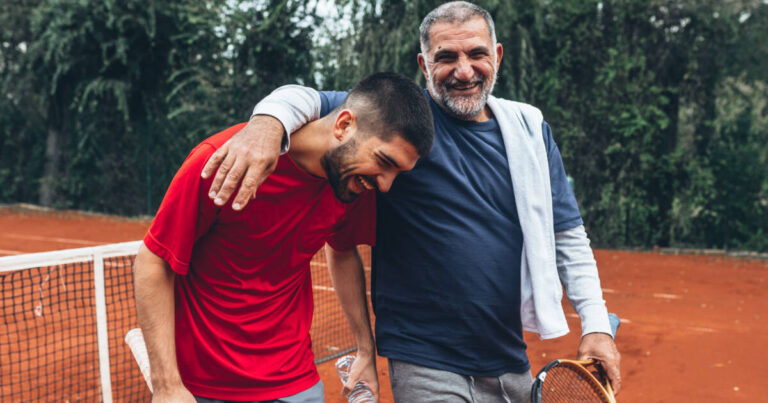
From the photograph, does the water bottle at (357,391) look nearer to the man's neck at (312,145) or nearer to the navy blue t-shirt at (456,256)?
the navy blue t-shirt at (456,256)

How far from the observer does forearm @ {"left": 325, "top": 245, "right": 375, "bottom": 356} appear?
243 cm

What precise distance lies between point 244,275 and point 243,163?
1.40ft

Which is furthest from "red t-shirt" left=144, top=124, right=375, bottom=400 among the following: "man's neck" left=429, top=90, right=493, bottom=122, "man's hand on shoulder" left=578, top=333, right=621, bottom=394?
"man's hand on shoulder" left=578, top=333, right=621, bottom=394

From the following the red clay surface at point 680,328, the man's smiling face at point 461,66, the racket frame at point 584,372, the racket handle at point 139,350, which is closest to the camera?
the racket frame at point 584,372

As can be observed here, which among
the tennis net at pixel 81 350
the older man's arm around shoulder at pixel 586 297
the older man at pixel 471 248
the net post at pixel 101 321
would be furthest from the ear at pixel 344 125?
the net post at pixel 101 321

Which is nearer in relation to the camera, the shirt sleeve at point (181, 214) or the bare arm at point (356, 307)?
the shirt sleeve at point (181, 214)

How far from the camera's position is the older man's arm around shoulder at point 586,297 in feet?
7.32

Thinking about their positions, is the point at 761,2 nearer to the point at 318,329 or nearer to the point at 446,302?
the point at 318,329

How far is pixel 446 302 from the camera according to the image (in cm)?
219

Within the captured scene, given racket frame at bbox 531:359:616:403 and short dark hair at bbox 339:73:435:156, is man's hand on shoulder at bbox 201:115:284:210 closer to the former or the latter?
Answer: short dark hair at bbox 339:73:435:156

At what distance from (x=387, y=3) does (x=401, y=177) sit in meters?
11.1

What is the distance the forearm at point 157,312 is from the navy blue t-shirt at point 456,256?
0.78 metres

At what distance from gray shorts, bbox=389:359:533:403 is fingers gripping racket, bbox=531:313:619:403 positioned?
0.15m

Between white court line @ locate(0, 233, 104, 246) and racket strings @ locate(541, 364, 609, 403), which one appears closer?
racket strings @ locate(541, 364, 609, 403)
